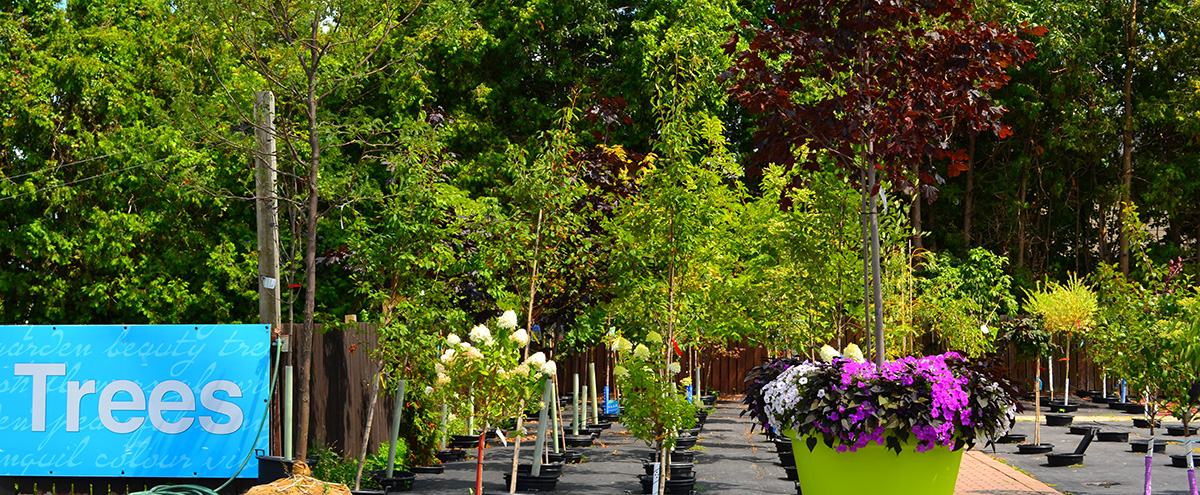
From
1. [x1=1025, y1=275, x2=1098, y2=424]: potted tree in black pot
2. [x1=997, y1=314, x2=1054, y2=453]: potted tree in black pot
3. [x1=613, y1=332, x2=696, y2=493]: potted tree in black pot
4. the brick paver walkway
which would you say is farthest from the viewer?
[x1=1025, y1=275, x2=1098, y2=424]: potted tree in black pot

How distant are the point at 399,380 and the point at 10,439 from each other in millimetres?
3239

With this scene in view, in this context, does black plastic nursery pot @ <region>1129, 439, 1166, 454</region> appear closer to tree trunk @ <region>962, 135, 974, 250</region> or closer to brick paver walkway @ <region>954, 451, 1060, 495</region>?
brick paver walkway @ <region>954, 451, 1060, 495</region>

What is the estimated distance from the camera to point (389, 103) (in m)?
20.0

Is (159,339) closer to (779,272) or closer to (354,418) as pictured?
(354,418)

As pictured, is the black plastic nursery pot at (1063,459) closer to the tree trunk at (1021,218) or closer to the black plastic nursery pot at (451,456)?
the black plastic nursery pot at (451,456)

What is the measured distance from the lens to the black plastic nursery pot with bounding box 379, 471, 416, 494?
30.0ft

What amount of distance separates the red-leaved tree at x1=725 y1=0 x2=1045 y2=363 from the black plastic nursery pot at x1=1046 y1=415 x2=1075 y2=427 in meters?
10.0

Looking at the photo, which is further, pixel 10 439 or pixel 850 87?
pixel 10 439

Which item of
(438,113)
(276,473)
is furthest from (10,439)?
(438,113)

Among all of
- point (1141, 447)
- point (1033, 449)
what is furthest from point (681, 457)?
point (1141, 447)

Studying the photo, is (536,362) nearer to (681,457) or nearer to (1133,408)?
(681,457)

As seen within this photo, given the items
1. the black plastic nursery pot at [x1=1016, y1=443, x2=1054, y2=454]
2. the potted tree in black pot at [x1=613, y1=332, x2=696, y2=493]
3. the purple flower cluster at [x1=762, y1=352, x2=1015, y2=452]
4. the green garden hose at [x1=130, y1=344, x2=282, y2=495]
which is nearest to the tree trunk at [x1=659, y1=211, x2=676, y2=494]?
the potted tree in black pot at [x1=613, y1=332, x2=696, y2=493]

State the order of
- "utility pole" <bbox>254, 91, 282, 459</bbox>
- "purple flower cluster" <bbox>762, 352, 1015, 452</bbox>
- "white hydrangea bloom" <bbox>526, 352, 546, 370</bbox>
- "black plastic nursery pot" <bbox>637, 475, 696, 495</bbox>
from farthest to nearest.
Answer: "utility pole" <bbox>254, 91, 282, 459</bbox>
"black plastic nursery pot" <bbox>637, 475, 696, 495</bbox>
"white hydrangea bloom" <bbox>526, 352, 546, 370</bbox>
"purple flower cluster" <bbox>762, 352, 1015, 452</bbox>

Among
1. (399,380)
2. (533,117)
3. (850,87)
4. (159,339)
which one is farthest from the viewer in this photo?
(533,117)
